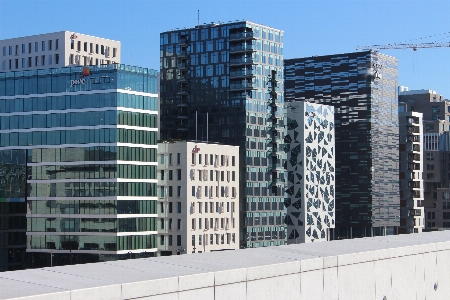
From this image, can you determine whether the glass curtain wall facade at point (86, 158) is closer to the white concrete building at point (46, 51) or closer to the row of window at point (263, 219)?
the row of window at point (263, 219)

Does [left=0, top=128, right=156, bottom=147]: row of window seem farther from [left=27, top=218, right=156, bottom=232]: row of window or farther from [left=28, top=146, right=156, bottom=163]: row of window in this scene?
[left=27, top=218, right=156, bottom=232]: row of window

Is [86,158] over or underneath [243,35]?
underneath

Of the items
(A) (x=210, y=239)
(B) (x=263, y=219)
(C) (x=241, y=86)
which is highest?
(C) (x=241, y=86)

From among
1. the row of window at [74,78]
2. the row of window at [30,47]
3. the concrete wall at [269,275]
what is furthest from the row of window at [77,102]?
the concrete wall at [269,275]

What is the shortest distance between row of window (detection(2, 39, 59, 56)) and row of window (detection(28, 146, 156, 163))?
7054 cm

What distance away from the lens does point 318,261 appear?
73.3 feet

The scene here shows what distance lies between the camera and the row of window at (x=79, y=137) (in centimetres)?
11900

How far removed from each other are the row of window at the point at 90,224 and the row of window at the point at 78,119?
45.6ft

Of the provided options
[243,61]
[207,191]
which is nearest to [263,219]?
[207,191]

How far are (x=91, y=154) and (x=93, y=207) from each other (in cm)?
768

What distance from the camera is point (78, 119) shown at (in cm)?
12106

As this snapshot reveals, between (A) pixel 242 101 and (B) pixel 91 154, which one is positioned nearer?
(B) pixel 91 154

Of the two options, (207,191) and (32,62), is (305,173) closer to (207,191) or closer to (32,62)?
(207,191)

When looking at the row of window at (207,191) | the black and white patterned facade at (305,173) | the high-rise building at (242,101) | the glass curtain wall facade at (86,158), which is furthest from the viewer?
the black and white patterned facade at (305,173)
